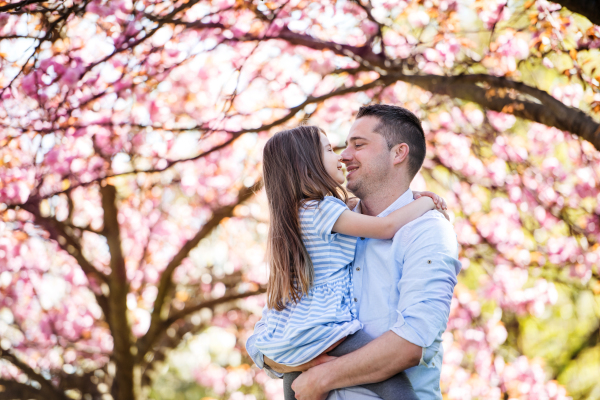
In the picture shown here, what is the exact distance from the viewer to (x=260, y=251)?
321 inches

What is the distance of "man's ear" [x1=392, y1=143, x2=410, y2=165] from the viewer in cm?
271

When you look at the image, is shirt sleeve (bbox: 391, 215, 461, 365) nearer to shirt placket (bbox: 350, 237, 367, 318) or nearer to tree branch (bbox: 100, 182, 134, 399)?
shirt placket (bbox: 350, 237, 367, 318)

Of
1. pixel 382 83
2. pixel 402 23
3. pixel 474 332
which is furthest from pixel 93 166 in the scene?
pixel 474 332

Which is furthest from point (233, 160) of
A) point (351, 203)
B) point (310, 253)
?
point (310, 253)

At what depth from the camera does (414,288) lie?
6.89 ft

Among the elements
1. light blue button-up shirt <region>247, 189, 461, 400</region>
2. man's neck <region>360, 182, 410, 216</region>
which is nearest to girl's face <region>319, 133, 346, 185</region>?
man's neck <region>360, 182, 410, 216</region>

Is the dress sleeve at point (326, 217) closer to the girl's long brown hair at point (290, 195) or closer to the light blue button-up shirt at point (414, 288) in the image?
the girl's long brown hair at point (290, 195)

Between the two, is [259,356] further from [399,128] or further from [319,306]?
[399,128]

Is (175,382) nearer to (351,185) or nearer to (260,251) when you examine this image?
(260,251)

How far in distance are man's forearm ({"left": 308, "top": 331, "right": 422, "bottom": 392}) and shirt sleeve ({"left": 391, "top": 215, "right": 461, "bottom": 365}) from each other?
0.04 meters

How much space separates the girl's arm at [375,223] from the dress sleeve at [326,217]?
28 millimetres

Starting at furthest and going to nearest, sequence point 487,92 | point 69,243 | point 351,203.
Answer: point 69,243, point 487,92, point 351,203

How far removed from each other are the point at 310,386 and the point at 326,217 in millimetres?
692

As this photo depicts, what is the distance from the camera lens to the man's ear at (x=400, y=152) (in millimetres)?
2711
